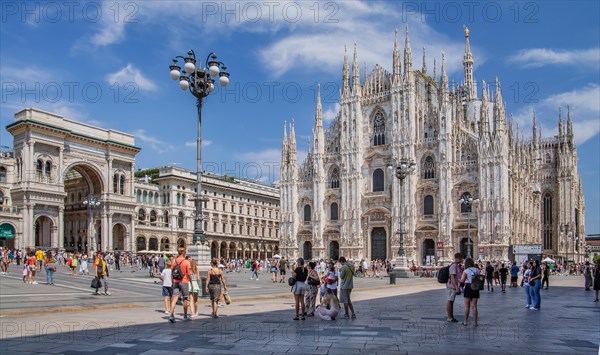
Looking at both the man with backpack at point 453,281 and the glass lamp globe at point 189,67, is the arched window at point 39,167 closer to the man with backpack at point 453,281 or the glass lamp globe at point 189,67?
the glass lamp globe at point 189,67

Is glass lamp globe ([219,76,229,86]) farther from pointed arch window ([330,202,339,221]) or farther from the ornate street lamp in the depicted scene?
pointed arch window ([330,202,339,221])

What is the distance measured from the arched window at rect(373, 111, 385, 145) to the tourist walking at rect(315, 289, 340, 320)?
159 feet

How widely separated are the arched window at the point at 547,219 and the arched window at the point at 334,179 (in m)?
38.5

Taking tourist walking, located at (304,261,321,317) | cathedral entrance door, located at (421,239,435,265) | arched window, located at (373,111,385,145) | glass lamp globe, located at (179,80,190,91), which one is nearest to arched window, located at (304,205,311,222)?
arched window, located at (373,111,385,145)

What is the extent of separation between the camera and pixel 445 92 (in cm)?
5662

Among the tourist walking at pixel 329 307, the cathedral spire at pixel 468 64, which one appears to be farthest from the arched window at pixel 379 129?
the tourist walking at pixel 329 307

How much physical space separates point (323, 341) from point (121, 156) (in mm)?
55773

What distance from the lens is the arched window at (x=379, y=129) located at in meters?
60.7

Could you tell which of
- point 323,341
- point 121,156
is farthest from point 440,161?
point 323,341

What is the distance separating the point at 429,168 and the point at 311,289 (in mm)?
45421

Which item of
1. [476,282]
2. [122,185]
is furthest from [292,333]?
[122,185]

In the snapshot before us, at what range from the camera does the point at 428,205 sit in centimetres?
5684

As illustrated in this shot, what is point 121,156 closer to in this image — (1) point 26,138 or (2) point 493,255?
(1) point 26,138

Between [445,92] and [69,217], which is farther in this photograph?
[69,217]
